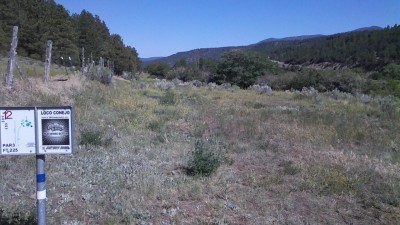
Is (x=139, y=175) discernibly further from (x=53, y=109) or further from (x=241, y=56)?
(x=241, y=56)

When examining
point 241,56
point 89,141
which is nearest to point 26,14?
point 241,56

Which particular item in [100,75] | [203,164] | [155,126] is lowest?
[203,164]

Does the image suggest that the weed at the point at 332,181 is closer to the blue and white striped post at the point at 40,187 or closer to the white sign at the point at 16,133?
the blue and white striped post at the point at 40,187

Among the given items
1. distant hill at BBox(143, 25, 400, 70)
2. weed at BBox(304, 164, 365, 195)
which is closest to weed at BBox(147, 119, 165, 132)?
weed at BBox(304, 164, 365, 195)

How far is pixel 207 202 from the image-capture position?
231 inches

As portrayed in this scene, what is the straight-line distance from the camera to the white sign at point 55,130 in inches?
141

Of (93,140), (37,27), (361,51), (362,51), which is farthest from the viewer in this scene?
(361,51)

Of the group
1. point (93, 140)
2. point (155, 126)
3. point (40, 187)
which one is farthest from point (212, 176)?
point (155, 126)

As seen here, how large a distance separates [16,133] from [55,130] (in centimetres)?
32

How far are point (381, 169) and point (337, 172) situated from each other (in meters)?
1.21

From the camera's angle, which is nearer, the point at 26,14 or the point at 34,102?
the point at 34,102

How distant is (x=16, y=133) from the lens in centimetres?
358

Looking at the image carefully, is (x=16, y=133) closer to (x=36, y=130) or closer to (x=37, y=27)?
(x=36, y=130)

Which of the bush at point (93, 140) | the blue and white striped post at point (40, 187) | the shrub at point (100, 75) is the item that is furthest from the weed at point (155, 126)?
the shrub at point (100, 75)
